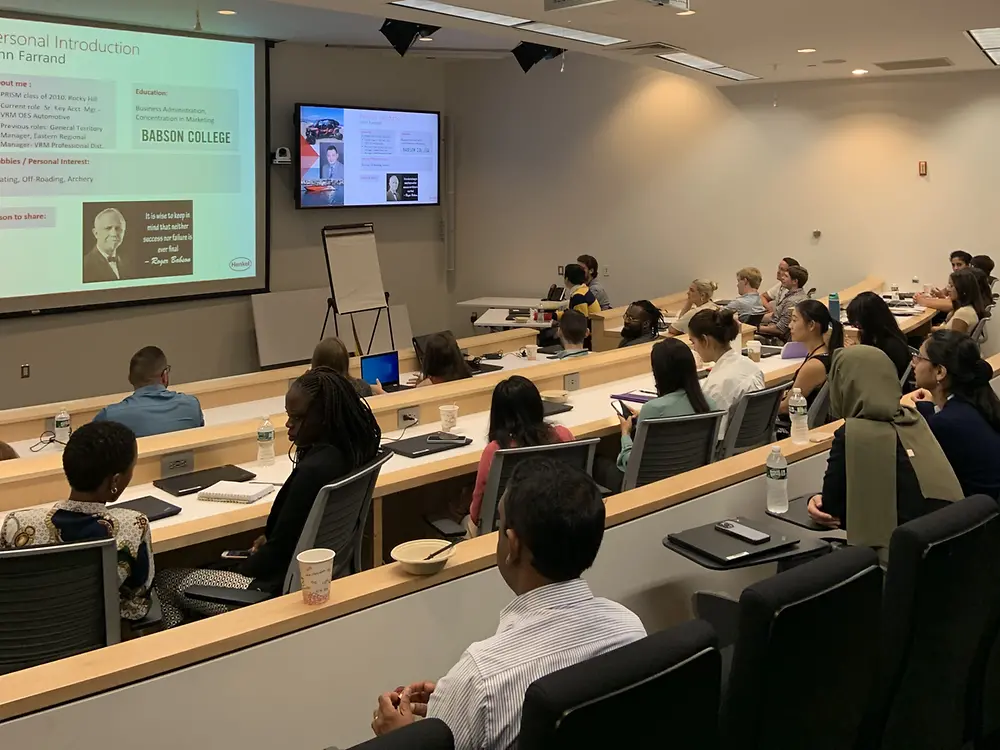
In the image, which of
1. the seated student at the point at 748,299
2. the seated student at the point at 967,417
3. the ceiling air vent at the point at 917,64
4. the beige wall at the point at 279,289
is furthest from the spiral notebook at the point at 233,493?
the ceiling air vent at the point at 917,64

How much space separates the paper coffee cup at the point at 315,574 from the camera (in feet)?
6.89

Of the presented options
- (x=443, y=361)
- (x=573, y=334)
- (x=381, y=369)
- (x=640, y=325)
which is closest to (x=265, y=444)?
(x=443, y=361)

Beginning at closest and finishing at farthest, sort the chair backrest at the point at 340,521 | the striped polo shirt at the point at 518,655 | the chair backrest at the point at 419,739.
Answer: the chair backrest at the point at 419,739 < the striped polo shirt at the point at 518,655 < the chair backrest at the point at 340,521

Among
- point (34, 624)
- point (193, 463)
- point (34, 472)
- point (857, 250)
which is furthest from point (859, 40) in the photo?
point (34, 624)

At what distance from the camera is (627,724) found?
1.53 m

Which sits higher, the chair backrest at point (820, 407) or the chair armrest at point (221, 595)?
the chair backrest at point (820, 407)

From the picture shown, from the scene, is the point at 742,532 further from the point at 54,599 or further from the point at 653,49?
the point at 653,49

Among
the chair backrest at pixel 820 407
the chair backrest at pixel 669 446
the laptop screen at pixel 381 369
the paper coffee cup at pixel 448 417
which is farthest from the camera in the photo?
the laptop screen at pixel 381 369

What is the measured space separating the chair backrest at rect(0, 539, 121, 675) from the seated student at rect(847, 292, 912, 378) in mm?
4096

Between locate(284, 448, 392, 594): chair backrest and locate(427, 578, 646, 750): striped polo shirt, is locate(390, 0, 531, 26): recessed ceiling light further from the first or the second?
→ locate(427, 578, 646, 750): striped polo shirt

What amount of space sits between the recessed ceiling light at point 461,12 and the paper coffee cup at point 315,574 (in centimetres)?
382

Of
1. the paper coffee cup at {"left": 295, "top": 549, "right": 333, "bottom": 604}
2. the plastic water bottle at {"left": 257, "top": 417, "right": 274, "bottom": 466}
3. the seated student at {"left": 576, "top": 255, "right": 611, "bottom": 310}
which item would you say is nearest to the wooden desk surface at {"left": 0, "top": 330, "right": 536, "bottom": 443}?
the plastic water bottle at {"left": 257, "top": 417, "right": 274, "bottom": 466}

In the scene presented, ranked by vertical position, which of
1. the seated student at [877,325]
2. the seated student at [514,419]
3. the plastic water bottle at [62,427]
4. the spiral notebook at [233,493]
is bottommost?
the spiral notebook at [233,493]

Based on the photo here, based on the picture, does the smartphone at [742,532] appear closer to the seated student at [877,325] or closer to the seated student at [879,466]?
the seated student at [879,466]
